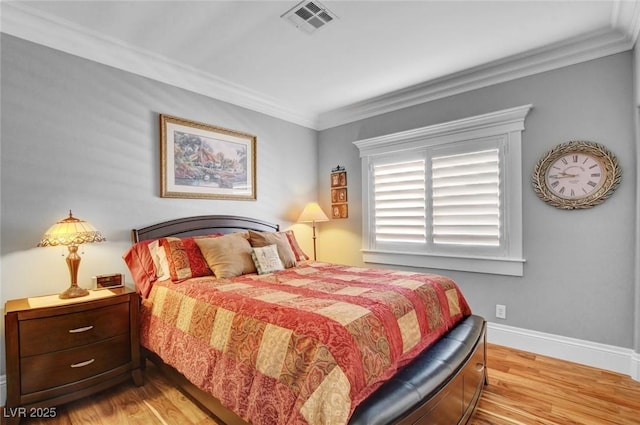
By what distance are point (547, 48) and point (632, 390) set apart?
274 cm

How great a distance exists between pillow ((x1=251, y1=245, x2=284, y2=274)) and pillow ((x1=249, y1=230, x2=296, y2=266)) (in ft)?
0.30

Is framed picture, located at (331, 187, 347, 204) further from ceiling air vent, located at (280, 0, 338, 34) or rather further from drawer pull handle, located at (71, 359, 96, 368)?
drawer pull handle, located at (71, 359, 96, 368)

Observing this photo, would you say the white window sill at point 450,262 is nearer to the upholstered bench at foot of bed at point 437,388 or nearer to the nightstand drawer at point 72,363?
the upholstered bench at foot of bed at point 437,388

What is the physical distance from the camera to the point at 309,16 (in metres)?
2.23

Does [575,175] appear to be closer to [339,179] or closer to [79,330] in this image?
[339,179]

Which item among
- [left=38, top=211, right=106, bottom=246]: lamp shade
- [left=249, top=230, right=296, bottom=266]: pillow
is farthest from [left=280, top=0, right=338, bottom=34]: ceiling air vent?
[left=38, top=211, right=106, bottom=246]: lamp shade

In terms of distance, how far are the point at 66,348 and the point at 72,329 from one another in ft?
0.39

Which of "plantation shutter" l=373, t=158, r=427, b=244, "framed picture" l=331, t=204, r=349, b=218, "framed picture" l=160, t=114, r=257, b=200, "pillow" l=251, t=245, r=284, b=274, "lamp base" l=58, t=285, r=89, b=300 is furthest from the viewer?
"framed picture" l=331, t=204, r=349, b=218

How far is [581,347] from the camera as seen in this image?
2.64 meters

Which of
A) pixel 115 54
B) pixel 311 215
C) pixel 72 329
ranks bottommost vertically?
pixel 72 329

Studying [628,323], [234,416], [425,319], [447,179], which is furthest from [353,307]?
[628,323]

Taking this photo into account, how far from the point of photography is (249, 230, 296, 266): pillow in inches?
118

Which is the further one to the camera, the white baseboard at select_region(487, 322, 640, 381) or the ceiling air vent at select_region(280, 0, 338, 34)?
the white baseboard at select_region(487, 322, 640, 381)

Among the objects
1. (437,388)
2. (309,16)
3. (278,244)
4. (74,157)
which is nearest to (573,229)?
(437,388)
